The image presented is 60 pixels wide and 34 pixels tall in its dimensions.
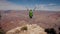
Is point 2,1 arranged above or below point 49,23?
above

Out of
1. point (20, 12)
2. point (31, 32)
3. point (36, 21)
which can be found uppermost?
point (20, 12)

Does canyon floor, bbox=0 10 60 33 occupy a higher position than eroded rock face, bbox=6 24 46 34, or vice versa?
canyon floor, bbox=0 10 60 33

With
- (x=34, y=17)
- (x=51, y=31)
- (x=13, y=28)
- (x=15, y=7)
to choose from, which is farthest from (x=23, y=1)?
(x=51, y=31)

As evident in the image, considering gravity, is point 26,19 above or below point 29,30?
Answer: above

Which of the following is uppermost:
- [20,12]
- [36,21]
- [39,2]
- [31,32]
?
[39,2]

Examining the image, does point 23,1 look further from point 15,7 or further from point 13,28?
point 13,28

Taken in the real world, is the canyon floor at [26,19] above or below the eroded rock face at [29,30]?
above

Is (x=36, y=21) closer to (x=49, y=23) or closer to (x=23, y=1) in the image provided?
(x=49, y=23)

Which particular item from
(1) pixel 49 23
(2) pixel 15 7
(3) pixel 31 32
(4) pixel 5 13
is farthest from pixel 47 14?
(4) pixel 5 13

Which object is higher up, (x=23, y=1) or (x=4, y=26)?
(x=23, y=1)
